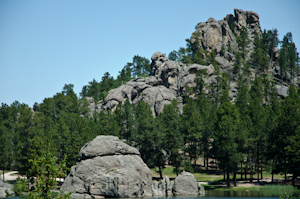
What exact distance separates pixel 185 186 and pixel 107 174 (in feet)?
52.1

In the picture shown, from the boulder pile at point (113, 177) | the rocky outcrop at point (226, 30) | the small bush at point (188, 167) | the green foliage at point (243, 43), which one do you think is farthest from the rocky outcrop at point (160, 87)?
the boulder pile at point (113, 177)

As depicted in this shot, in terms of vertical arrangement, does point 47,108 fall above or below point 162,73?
below

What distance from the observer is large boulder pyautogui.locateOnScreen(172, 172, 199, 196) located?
56.5 metres

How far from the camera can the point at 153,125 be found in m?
76.6

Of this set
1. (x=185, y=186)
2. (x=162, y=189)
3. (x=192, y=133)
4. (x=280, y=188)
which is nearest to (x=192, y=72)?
(x=192, y=133)

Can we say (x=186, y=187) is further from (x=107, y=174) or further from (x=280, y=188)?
(x=280, y=188)

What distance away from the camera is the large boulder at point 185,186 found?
56519mm

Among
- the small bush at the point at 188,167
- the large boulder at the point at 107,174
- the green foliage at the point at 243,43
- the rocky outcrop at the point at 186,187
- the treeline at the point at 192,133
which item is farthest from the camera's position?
the green foliage at the point at 243,43

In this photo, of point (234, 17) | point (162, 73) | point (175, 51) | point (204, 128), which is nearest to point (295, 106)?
point (204, 128)

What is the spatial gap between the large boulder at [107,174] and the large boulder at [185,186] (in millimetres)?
5247

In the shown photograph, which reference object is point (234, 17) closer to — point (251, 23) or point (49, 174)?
point (251, 23)

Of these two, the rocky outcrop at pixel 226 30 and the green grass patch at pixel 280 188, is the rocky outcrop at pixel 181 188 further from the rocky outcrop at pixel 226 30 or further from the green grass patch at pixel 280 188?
the rocky outcrop at pixel 226 30

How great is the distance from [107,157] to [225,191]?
2480 centimetres

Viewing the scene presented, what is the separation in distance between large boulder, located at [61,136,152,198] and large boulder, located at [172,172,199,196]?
5.25m
